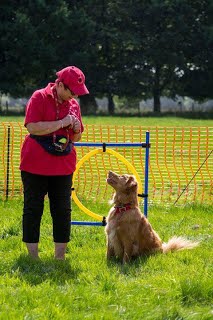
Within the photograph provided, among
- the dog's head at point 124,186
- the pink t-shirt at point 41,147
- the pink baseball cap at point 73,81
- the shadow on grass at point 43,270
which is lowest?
the shadow on grass at point 43,270

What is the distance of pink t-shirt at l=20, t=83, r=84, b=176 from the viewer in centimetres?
497

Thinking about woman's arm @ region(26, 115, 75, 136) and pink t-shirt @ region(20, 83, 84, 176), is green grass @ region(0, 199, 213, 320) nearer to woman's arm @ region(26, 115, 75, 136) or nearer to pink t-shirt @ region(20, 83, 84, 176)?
pink t-shirt @ region(20, 83, 84, 176)

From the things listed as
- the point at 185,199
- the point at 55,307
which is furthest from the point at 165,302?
the point at 185,199

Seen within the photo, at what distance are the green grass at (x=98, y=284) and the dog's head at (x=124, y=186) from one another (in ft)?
1.90

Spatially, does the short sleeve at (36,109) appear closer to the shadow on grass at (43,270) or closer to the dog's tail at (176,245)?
the shadow on grass at (43,270)

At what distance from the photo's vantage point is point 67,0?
141 ft

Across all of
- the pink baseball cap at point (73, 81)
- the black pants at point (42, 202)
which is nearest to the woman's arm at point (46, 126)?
the pink baseball cap at point (73, 81)

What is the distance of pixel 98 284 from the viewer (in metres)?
4.59

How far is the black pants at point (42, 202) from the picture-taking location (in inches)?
205

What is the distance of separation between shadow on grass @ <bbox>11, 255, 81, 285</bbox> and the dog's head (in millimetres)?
772

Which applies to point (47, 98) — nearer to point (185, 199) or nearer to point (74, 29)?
point (185, 199)

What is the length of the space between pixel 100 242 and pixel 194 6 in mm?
41422

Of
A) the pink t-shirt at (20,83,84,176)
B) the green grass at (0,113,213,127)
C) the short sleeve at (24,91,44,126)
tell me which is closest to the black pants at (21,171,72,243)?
the pink t-shirt at (20,83,84,176)

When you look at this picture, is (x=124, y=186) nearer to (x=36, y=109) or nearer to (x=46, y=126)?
(x=46, y=126)
